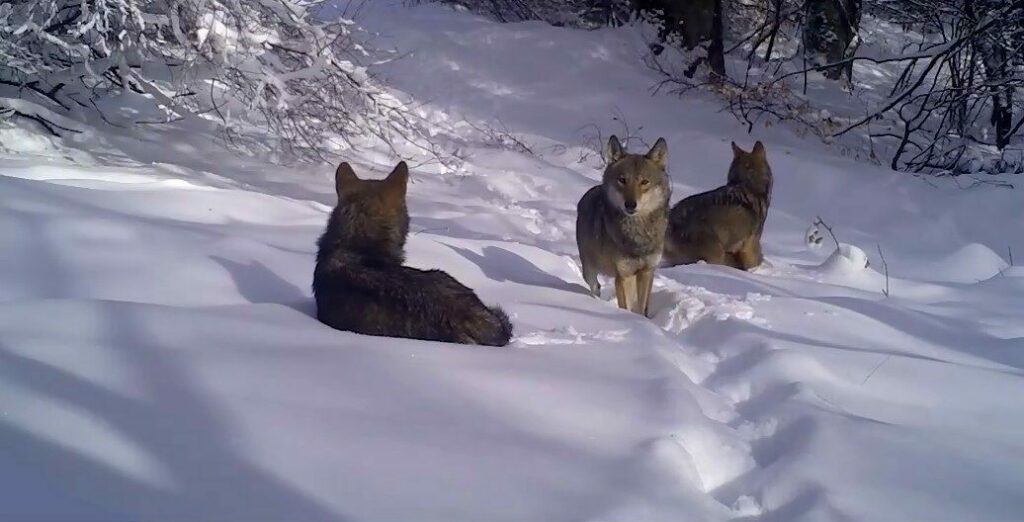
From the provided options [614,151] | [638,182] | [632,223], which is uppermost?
[614,151]

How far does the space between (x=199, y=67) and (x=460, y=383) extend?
7032 millimetres

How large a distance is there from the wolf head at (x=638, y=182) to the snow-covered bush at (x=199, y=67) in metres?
3.59

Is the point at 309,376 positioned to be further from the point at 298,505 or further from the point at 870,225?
the point at 870,225

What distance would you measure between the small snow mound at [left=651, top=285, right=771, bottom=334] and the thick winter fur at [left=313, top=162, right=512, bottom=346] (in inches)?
68.9

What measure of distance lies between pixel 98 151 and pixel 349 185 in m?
5.09

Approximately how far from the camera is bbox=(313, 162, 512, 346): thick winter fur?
12.6ft

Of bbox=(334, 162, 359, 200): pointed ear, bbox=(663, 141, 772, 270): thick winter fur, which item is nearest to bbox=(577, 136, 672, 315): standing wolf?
bbox=(663, 141, 772, 270): thick winter fur

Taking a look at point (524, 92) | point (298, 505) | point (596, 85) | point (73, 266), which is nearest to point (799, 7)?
point (596, 85)

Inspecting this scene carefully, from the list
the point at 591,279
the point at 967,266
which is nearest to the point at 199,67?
the point at 591,279

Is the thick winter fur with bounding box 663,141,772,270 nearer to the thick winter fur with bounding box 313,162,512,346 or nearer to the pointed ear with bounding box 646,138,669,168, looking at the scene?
the pointed ear with bounding box 646,138,669,168

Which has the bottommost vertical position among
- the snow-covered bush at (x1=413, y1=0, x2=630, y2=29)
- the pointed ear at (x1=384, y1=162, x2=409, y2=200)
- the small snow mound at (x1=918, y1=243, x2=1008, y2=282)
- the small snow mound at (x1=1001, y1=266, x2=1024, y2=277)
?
the small snow mound at (x1=918, y1=243, x2=1008, y2=282)

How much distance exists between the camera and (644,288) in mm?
6133

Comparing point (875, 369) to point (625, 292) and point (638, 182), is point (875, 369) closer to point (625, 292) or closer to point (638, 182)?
point (625, 292)

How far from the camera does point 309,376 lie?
2883 millimetres
